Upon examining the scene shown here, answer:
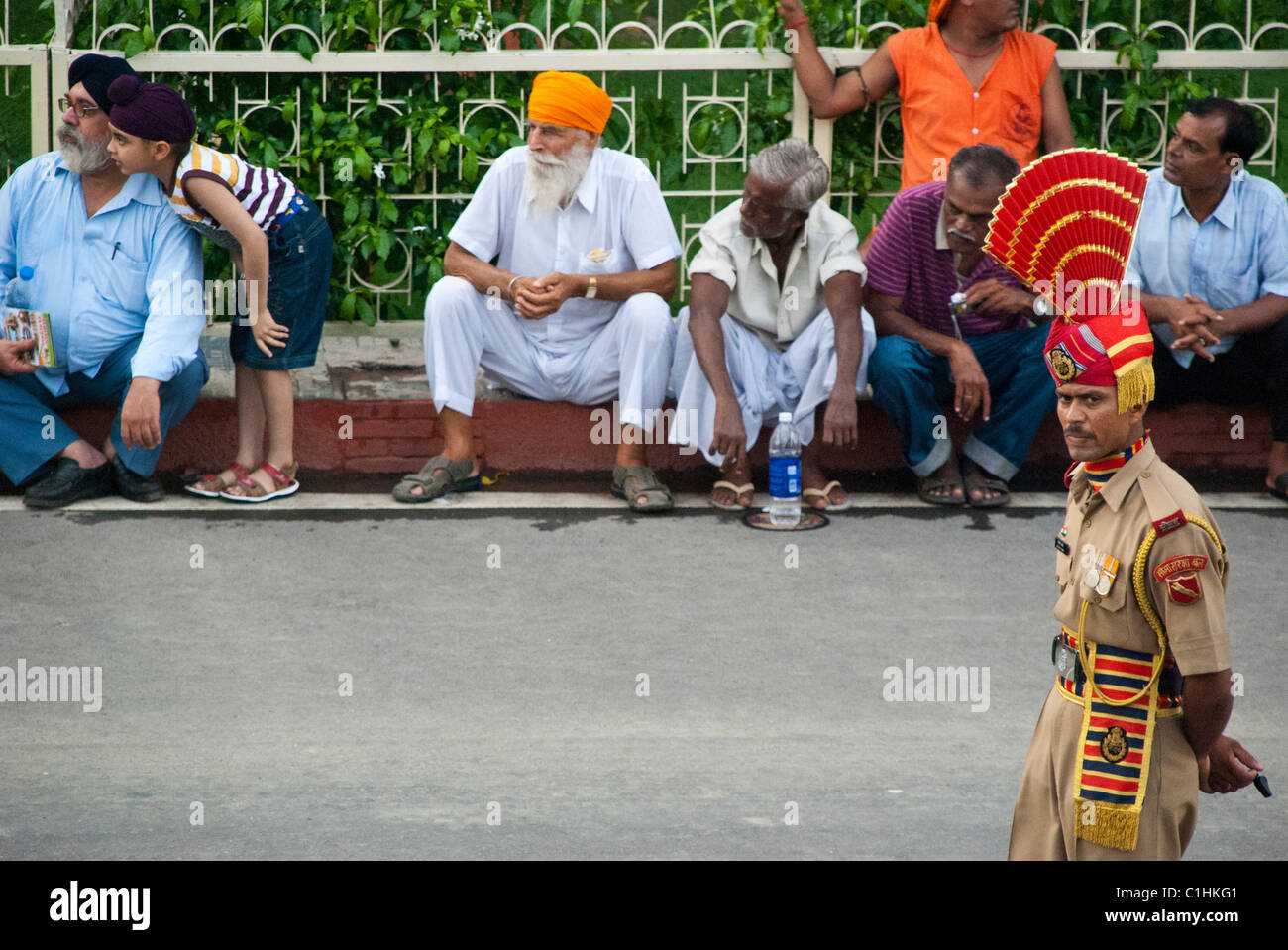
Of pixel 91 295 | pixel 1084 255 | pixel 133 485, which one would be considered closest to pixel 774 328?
pixel 133 485

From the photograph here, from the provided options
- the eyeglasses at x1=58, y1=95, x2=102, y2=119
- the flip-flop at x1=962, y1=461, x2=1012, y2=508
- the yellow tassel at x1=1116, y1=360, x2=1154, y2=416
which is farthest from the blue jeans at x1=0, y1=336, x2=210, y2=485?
the yellow tassel at x1=1116, y1=360, x2=1154, y2=416

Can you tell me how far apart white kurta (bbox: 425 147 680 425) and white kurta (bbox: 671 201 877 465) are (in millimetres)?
192

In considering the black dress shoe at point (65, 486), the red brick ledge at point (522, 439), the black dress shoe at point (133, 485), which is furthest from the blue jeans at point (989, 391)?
the black dress shoe at point (65, 486)

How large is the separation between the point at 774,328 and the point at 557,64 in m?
1.59

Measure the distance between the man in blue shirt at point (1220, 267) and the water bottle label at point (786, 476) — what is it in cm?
155

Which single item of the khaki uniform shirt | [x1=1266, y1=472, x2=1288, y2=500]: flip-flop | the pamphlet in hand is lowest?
[x1=1266, y1=472, x2=1288, y2=500]: flip-flop

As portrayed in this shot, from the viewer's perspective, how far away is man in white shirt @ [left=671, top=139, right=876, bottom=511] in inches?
235

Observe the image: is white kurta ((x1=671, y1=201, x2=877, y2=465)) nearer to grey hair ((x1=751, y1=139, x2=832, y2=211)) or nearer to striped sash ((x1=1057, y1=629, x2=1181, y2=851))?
grey hair ((x1=751, y1=139, x2=832, y2=211))

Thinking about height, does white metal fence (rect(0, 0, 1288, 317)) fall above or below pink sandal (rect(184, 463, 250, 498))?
above

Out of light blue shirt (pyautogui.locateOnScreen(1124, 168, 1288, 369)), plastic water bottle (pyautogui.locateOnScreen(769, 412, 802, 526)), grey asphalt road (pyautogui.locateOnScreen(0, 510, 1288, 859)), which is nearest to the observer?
grey asphalt road (pyautogui.locateOnScreen(0, 510, 1288, 859))

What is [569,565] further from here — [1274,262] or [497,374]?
[1274,262]

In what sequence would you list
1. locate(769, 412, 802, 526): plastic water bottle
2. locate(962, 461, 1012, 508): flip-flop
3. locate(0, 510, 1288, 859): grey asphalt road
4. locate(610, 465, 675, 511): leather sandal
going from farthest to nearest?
locate(962, 461, 1012, 508): flip-flop, locate(610, 465, 675, 511): leather sandal, locate(769, 412, 802, 526): plastic water bottle, locate(0, 510, 1288, 859): grey asphalt road

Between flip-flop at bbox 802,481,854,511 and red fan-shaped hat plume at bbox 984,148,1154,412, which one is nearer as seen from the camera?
red fan-shaped hat plume at bbox 984,148,1154,412
